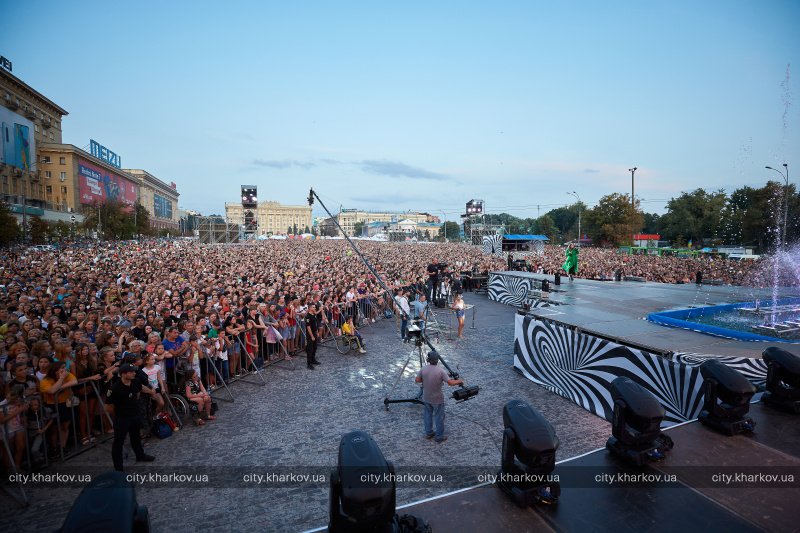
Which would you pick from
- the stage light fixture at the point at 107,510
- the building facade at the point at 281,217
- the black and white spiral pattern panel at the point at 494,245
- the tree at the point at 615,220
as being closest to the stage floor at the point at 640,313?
the stage light fixture at the point at 107,510

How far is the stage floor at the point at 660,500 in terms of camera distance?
9.69ft

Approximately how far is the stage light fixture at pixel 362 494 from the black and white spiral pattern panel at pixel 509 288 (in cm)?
1695

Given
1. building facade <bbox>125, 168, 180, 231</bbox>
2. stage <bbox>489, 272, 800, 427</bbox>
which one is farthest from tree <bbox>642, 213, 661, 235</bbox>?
building facade <bbox>125, 168, 180, 231</bbox>

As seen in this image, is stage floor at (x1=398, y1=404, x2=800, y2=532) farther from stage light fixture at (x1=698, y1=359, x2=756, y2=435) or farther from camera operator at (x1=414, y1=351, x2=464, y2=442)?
camera operator at (x1=414, y1=351, x2=464, y2=442)

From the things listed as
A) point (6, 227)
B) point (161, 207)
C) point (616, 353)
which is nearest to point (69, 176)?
point (6, 227)

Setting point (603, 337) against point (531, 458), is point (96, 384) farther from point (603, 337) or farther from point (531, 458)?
point (603, 337)

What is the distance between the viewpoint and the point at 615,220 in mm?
54844

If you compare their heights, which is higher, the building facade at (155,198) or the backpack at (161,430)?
the building facade at (155,198)

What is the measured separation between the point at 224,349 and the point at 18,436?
152 inches

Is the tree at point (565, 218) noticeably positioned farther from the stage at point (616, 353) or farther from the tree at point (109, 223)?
the stage at point (616, 353)

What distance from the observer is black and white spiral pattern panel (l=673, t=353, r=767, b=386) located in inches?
259

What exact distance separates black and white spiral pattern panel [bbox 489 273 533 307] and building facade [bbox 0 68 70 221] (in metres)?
56.8

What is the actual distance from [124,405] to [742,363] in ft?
33.8

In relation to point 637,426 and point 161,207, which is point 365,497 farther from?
point 161,207
